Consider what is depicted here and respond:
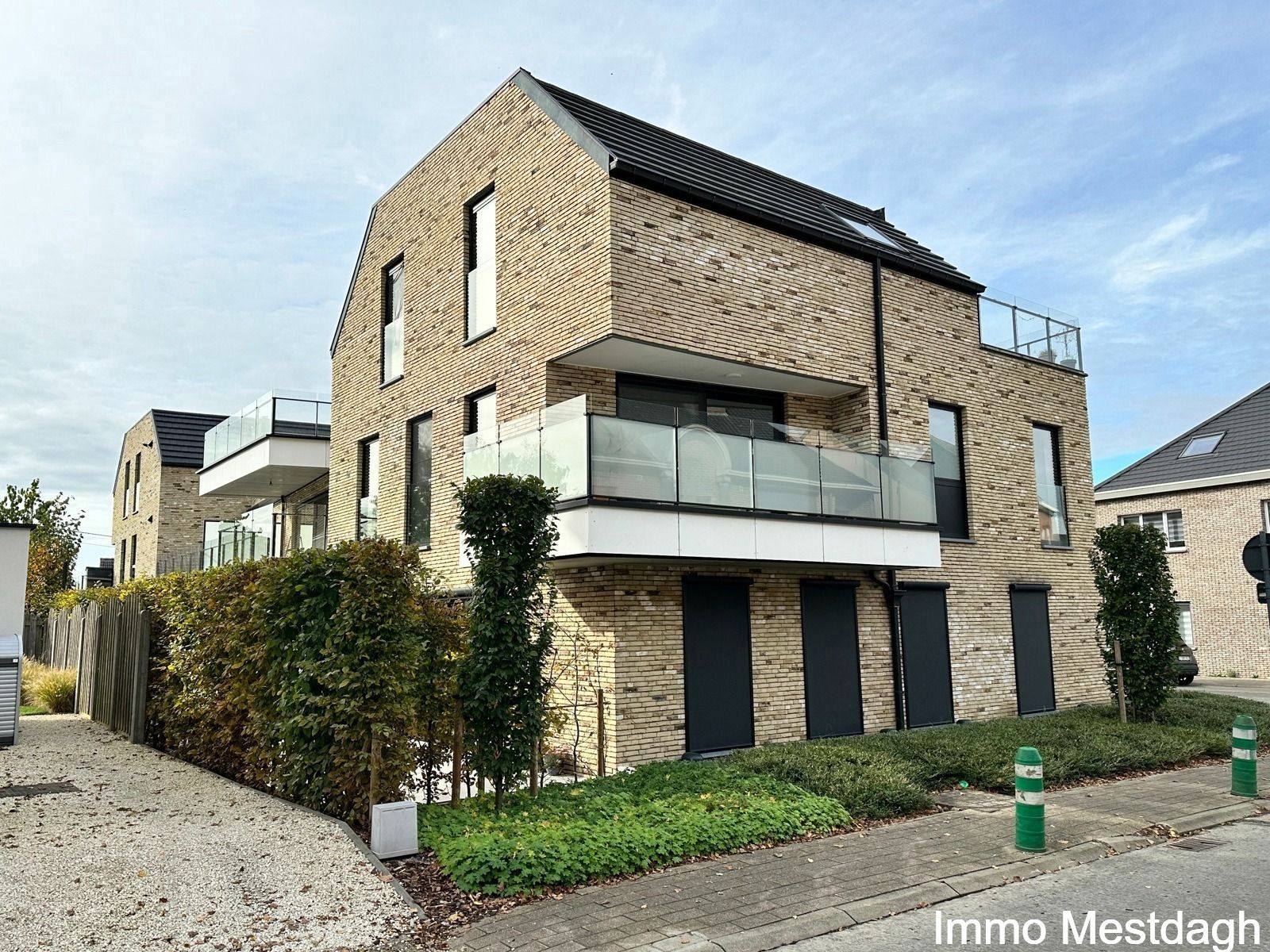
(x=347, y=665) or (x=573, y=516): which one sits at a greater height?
(x=573, y=516)

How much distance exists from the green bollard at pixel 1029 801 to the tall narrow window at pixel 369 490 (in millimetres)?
11557

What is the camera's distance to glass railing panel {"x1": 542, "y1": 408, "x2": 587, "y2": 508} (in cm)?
1072

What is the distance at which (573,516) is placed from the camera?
1066 cm

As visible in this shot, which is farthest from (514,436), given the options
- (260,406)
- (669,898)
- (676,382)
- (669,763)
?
(260,406)

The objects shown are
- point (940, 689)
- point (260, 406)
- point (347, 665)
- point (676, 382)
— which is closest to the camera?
point (347, 665)

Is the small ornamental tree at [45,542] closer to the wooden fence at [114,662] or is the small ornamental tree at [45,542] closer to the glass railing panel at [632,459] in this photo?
the wooden fence at [114,662]

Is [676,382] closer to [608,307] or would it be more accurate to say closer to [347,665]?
[608,307]

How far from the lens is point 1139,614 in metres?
14.1

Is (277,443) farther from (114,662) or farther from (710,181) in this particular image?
(710,181)

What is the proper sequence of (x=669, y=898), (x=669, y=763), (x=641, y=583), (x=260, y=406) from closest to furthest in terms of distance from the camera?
(x=669, y=898), (x=669, y=763), (x=641, y=583), (x=260, y=406)

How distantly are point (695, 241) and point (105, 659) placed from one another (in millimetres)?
10910

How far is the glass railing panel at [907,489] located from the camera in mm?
13421

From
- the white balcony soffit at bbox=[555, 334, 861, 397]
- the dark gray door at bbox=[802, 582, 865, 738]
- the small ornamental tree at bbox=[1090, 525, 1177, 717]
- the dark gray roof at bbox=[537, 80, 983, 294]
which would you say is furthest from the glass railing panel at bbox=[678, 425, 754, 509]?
the small ornamental tree at bbox=[1090, 525, 1177, 717]

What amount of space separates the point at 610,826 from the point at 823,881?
163 cm
